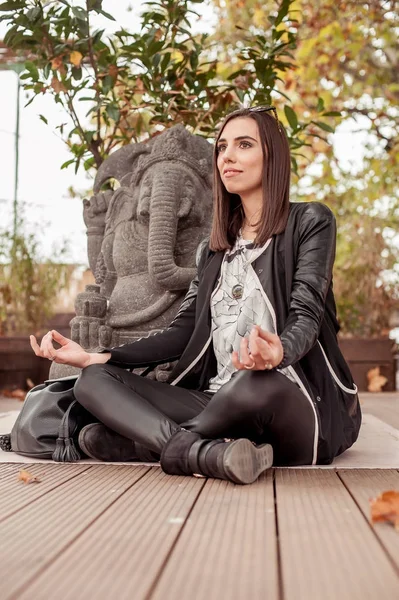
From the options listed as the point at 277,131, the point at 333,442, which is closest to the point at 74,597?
the point at 333,442

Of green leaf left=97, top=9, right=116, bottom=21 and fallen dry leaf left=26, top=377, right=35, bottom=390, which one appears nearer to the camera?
green leaf left=97, top=9, right=116, bottom=21

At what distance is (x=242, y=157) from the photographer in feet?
10.5

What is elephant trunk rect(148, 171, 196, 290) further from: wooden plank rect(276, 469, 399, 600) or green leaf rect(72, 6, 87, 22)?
wooden plank rect(276, 469, 399, 600)

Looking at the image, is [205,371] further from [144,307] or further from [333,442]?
[144,307]

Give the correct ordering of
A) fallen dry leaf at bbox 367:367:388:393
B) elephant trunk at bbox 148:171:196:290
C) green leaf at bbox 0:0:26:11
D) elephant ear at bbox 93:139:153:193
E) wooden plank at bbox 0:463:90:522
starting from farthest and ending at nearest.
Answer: fallen dry leaf at bbox 367:367:388:393, elephant ear at bbox 93:139:153:193, green leaf at bbox 0:0:26:11, elephant trunk at bbox 148:171:196:290, wooden plank at bbox 0:463:90:522

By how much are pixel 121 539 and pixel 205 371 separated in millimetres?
1558

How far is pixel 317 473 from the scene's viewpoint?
Result: 9.11 ft

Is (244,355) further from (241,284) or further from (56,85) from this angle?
(56,85)

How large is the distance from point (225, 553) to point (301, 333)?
1.19m

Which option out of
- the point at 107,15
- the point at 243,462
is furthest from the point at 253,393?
the point at 107,15

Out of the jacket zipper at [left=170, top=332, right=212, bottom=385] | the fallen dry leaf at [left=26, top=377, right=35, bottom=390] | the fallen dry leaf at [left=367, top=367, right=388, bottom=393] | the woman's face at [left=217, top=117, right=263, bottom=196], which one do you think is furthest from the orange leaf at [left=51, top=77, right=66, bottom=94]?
the fallen dry leaf at [left=367, top=367, right=388, bottom=393]

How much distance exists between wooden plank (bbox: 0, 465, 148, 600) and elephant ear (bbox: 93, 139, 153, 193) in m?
2.58

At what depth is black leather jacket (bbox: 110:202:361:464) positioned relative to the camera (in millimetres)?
2867

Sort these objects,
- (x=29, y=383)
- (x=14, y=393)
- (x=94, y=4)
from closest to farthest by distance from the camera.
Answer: (x=94, y=4)
(x=14, y=393)
(x=29, y=383)
